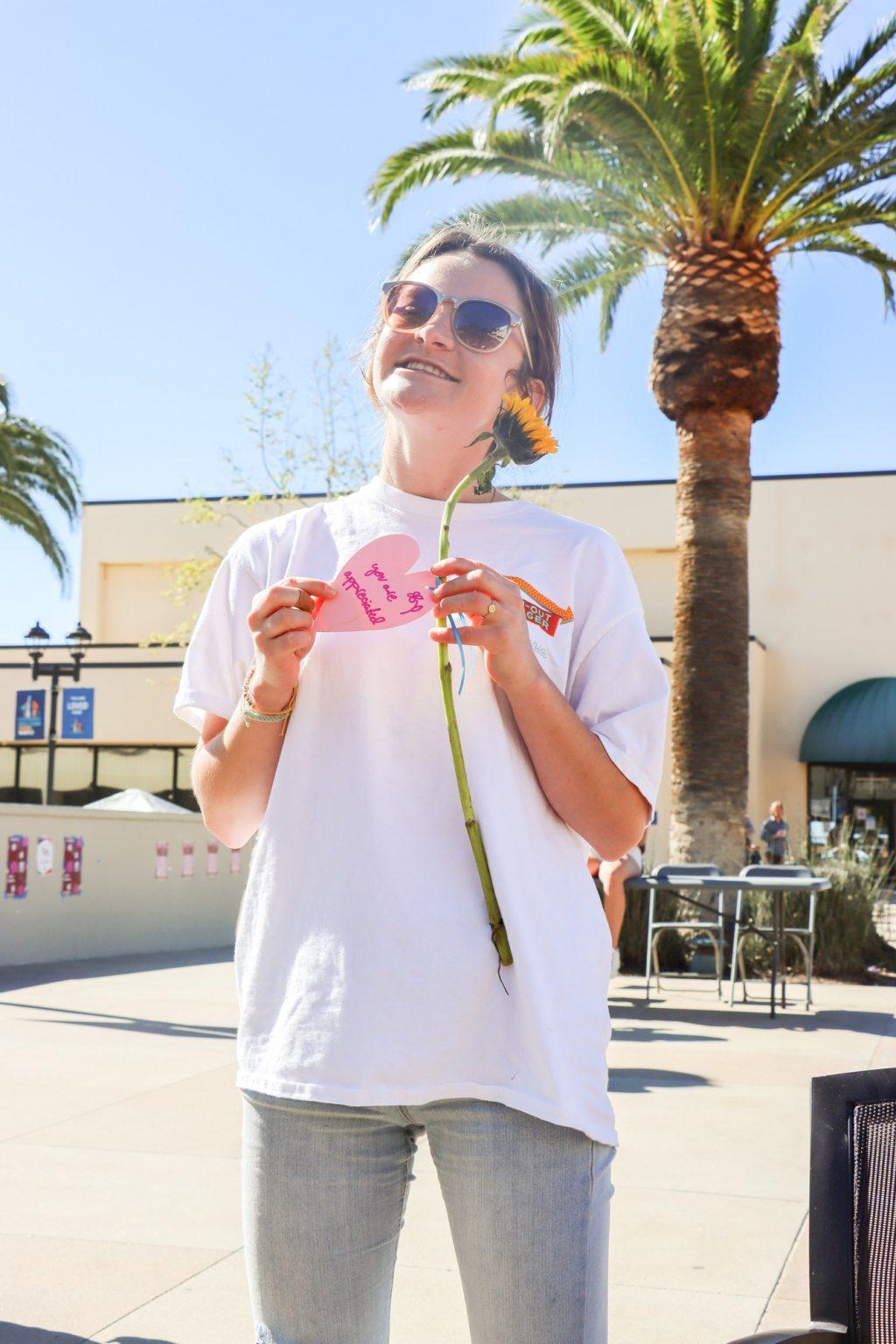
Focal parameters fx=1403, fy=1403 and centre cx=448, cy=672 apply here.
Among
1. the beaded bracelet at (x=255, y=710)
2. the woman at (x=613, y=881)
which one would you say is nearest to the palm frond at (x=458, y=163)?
the woman at (x=613, y=881)

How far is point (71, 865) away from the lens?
14.0 m

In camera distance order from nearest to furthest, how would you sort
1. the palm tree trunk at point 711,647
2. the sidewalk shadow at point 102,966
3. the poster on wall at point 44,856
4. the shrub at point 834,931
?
the sidewalk shadow at point 102,966 < the shrub at point 834,931 < the palm tree trunk at point 711,647 < the poster on wall at point 44,856

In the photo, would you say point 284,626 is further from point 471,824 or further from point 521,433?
point 521,433

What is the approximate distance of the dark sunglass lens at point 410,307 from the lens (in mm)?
1817

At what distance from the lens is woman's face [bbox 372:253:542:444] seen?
1772mm

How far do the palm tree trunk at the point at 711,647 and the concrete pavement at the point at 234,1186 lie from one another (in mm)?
3652

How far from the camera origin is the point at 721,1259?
4.16 metres

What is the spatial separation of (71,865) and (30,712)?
38.8 feet

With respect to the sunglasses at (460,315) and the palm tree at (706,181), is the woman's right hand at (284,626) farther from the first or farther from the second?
the palm tree at (706,181)

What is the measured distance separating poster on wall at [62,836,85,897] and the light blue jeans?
507 inches

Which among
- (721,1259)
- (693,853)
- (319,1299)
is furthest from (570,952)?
(693,853)

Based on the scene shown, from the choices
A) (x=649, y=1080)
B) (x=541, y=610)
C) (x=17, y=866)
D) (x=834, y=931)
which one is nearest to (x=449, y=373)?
(x=541, y=610)

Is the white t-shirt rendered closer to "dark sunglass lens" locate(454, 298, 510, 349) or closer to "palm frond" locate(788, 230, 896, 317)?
"dark sunglass lens" locate(454, 298, 510, 349)

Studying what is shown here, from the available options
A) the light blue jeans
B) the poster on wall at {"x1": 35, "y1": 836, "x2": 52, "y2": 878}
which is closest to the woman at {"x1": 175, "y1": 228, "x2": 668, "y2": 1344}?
the light blue jeans
